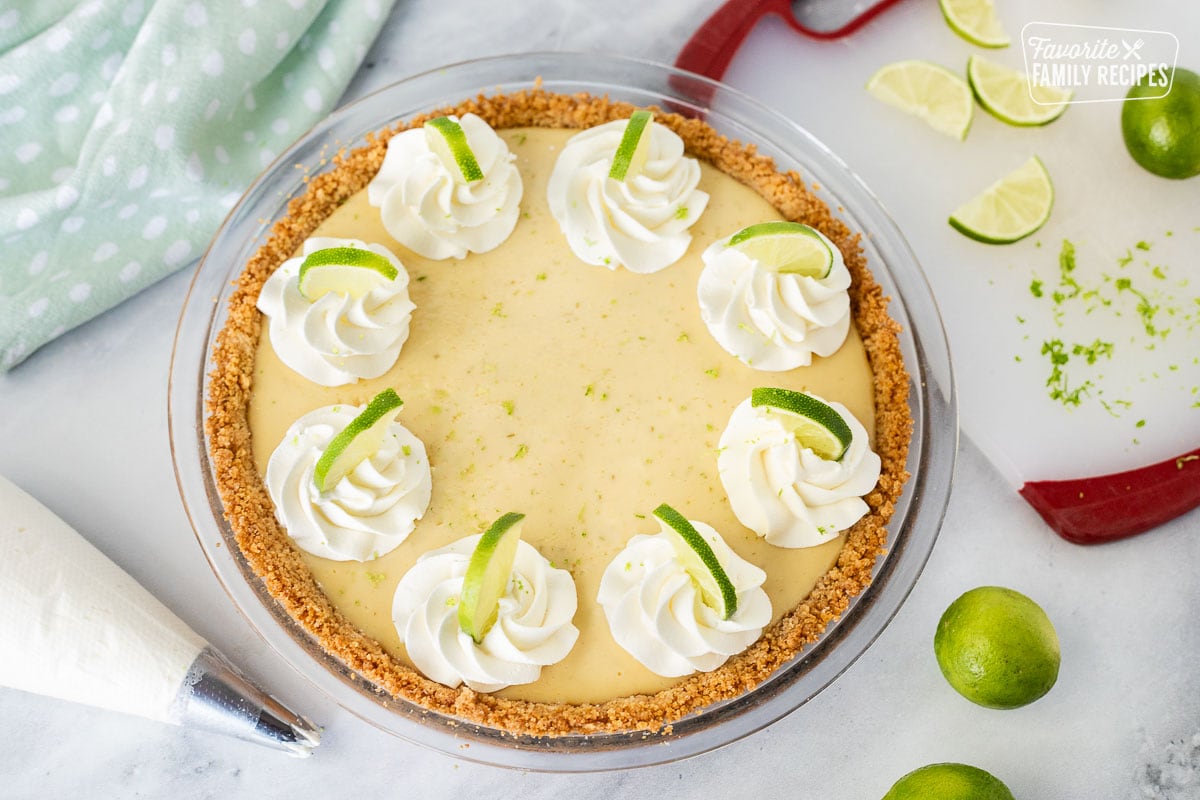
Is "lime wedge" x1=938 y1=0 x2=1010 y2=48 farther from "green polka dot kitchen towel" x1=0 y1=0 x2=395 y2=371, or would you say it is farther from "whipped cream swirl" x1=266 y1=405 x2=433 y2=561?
"whipped cream swirl" x1=266 y1=405 x2=433 y2=561

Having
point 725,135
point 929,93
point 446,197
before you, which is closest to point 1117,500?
point 929,93

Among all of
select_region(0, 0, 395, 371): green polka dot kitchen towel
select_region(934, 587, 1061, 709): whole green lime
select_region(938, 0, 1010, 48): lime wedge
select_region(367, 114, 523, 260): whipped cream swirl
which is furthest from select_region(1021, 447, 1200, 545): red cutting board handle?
select_region(0, 0, 395, 371): green polka dot kitchen towel

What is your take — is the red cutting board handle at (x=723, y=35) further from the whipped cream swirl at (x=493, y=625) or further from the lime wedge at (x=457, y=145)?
the whipped cream swirl at (x=493, y=625)

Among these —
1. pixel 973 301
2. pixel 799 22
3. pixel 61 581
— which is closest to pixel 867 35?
pixel 799 22

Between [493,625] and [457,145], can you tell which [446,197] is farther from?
[493,625]

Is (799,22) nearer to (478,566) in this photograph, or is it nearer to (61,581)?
(478,566)

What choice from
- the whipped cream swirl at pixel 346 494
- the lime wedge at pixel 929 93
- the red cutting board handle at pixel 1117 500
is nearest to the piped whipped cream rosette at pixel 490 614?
the whipped cream swirl at pixel 346 494
